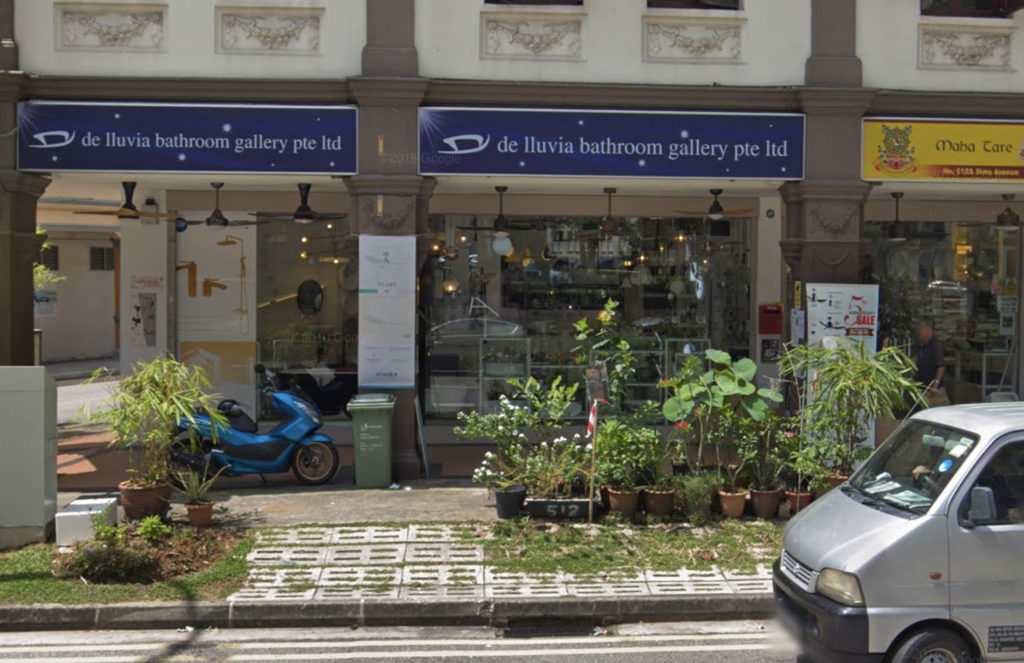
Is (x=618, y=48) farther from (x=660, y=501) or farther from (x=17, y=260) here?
(x=17, y=260)

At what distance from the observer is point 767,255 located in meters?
14.2

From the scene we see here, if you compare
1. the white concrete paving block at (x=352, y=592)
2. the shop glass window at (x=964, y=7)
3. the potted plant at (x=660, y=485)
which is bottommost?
the white concrete paving block at (x=352, y=592)

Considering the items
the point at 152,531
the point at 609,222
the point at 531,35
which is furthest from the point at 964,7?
the point at 152,531

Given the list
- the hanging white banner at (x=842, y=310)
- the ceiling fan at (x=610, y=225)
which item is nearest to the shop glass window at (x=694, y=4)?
the ceiling fan at (x=610, y=225)

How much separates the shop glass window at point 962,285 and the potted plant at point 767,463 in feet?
21.6

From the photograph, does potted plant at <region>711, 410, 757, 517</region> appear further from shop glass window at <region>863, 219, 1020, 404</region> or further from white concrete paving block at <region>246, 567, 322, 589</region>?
shop glass window at <region>863, 219, 1020, 404</region>

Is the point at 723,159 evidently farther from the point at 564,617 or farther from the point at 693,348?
the point at 564,617

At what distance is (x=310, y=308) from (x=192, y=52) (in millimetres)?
4478

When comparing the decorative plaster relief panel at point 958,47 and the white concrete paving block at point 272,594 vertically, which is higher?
the decorative plaster relief panel at point 958,47

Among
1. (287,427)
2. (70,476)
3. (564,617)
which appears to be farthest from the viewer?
(70,476)

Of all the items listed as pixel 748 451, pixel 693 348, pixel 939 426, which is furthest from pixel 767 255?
pixel 939 426

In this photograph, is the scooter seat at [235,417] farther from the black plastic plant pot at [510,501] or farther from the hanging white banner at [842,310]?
the hanging white banner at [842,310]

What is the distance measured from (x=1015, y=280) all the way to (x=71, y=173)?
13.7 meters

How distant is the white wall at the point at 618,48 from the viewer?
10.8m
